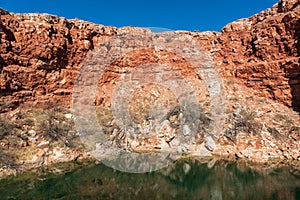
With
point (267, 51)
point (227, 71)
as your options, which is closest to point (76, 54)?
point (227, 71)

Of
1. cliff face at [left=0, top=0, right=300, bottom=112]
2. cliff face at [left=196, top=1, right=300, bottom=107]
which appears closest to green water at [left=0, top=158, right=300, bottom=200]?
cliff face at [left=0, top=0, right=300, bottom=112]

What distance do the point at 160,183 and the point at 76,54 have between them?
20708mm

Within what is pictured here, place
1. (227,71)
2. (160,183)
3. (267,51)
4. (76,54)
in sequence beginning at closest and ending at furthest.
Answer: (160,183)
(267,51)
(76,54)
(227,71)

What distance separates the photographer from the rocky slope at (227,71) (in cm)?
2767

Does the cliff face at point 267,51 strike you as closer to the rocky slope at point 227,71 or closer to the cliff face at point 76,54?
the cliff face at point 76,54

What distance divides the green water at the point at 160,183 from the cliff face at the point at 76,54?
35.7 ft

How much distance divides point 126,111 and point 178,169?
12.1m

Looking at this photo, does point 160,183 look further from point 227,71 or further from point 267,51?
point 267,51

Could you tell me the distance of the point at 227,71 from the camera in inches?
1491

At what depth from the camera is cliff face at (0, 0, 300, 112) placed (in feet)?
101

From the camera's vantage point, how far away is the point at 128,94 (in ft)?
123

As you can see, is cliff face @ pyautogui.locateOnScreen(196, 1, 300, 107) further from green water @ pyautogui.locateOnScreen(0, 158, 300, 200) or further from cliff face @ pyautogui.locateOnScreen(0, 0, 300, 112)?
green water @ pyautogui.locateOnScreen(0, 158, 300, 200)

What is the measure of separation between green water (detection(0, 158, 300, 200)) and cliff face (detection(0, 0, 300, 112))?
35.7ft

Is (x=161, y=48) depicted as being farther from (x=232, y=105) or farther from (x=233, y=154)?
(x=233, y=154)
